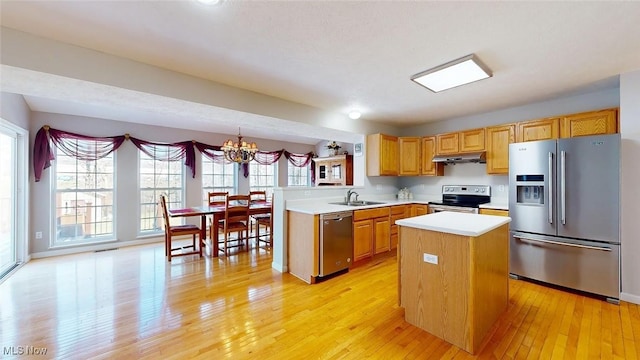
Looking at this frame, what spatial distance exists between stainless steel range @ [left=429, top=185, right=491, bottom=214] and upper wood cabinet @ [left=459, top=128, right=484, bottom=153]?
701 mm

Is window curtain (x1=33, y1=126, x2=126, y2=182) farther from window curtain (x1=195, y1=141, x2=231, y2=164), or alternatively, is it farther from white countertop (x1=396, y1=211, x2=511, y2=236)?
white countertop (x1=396, y1=211, x2=511, y2=236)

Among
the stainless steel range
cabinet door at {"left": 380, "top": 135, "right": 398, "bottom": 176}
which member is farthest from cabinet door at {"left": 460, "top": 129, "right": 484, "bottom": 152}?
cabinet door at {"left": 380, "top": 135, "right": 398, "bottom": 176}

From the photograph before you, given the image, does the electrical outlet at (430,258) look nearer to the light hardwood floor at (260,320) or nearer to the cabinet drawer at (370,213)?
Result: the light hardwood floor at (260,320)

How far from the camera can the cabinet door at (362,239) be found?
11.8 ft

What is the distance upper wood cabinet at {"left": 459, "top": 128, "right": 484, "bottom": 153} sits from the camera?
13.2 ft

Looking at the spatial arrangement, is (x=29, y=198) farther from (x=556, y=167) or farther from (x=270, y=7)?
(x=556, y=167)

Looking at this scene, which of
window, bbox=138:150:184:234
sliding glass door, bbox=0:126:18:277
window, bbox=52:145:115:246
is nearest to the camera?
sliding glass door, bbox=0:126:18:277

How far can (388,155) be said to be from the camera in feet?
15.7

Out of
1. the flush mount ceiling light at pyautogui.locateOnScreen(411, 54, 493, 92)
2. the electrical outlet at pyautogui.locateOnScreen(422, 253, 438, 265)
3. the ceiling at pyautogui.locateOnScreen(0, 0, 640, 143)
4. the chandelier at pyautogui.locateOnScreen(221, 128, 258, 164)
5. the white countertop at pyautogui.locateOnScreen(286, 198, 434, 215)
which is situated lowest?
the electrical outlet at pyautogui.locateOnScreen(422, 253, 438, 265)

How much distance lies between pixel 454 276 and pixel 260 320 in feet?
5.56

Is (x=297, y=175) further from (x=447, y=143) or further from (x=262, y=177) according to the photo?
(x=447, y=143)

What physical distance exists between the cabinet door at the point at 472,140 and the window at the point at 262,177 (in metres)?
4.46

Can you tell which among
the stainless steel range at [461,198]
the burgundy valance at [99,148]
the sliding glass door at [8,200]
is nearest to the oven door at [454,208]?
the stainless steel range at [461,198]

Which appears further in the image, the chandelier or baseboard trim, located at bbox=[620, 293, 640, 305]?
the chandelier
